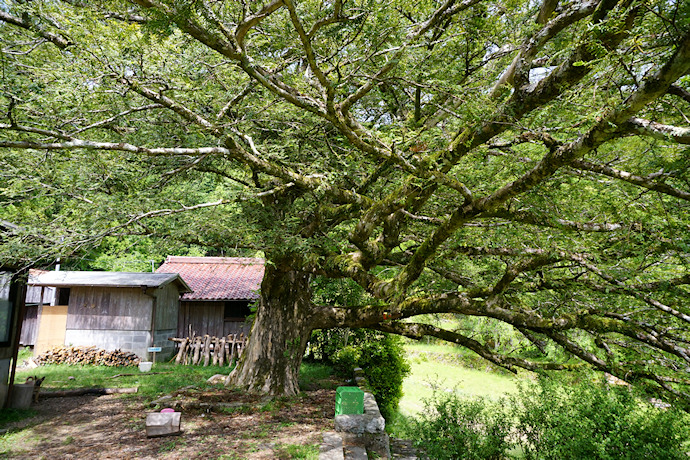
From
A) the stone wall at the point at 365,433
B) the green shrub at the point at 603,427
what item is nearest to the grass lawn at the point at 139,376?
the stone wall at the point at 365,433

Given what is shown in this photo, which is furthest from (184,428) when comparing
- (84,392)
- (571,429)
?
(571,429)

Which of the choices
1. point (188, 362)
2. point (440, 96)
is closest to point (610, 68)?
point (440, 96)

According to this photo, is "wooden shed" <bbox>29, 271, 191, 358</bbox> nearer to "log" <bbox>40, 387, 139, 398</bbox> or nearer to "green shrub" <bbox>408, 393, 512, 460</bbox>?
"log" <bbox>40, 387, 139, 398</bbox>

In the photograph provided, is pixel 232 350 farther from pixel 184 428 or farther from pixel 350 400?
pixel 350 400

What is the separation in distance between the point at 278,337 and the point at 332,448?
13.8ft

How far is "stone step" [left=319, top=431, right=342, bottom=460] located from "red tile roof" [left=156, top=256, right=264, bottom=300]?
1174 centimetres

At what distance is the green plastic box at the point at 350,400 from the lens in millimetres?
6191

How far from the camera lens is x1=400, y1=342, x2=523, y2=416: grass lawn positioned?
15.6 meters

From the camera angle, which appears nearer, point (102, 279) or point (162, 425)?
point (162, 425)

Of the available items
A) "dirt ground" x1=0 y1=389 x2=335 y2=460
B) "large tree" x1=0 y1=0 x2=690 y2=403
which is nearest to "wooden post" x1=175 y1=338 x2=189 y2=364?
"dirt ground" x1=0 y1=389 x2=335 y2=460

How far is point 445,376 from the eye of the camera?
18688 mm

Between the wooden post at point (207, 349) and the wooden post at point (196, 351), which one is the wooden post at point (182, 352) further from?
the wooden post at point (207, 349)

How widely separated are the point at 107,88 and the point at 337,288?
26.9ft

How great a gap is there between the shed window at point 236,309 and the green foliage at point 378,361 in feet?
22.7
